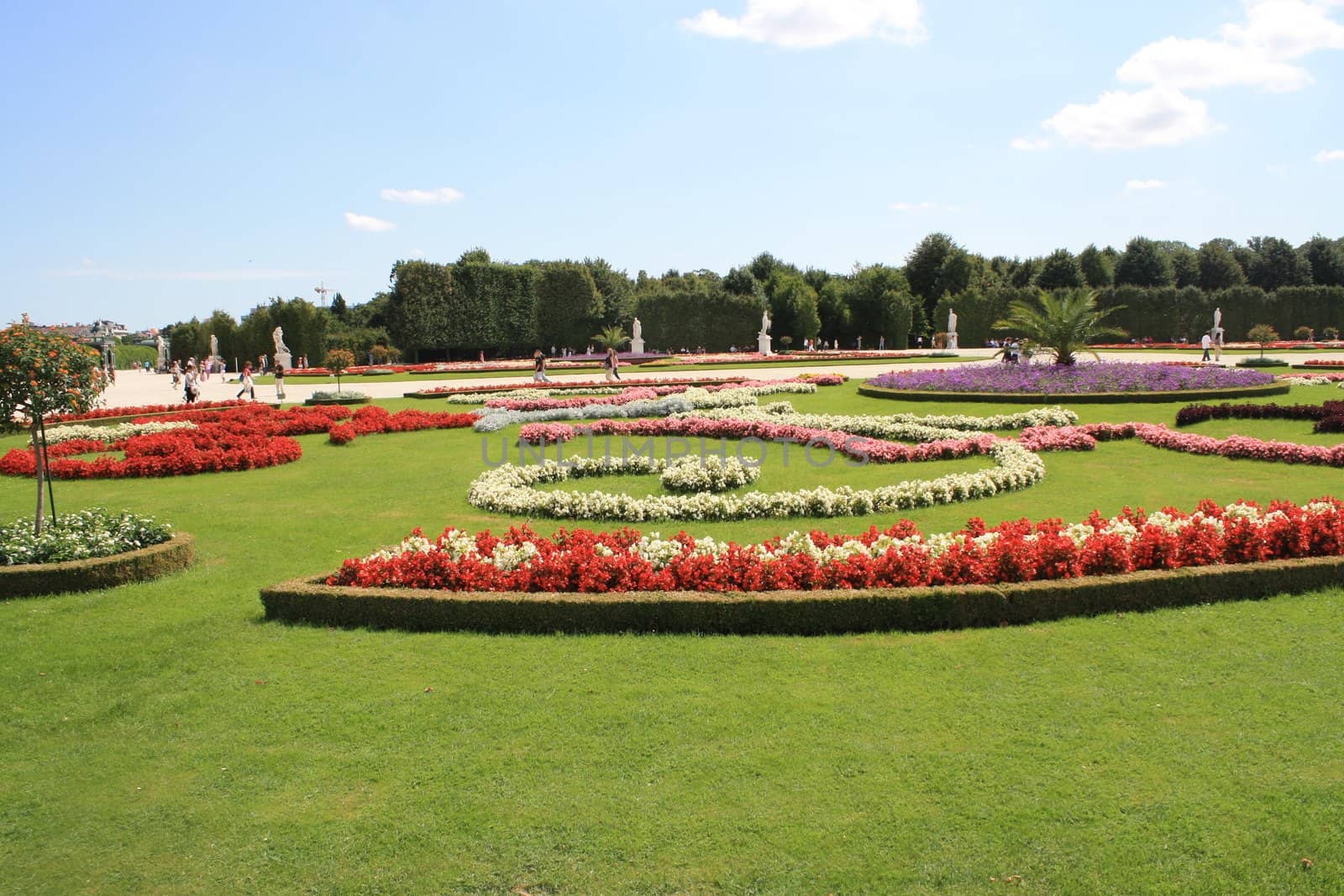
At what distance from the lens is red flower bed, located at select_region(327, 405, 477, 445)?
16.5 meters

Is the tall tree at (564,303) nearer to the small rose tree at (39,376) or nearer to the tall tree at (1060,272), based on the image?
the tall tree at (1060,272)

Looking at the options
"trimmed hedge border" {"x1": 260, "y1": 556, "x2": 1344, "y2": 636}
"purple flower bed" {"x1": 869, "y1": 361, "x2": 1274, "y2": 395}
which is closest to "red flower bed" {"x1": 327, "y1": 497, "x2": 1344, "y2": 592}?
"trimmed hedge border" {"x1": 260, "y1": 556, "x2": 1344, "y2": 636}

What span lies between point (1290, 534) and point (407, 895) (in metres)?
6.70

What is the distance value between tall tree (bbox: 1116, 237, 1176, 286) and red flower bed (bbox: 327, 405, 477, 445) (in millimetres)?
61242

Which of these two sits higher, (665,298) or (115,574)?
(665,298)

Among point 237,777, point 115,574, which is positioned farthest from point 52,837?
point 115,574

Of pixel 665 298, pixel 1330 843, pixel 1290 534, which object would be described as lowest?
pixel 1330 843

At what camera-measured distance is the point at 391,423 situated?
17.8m

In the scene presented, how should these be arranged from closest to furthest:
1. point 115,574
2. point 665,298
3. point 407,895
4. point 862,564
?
1. point 407,895
2. point 862,564
3. point 115,574
4. point 665,298

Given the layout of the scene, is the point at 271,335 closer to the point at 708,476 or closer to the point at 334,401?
the point at 334,401

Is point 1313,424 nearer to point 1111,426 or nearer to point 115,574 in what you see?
point 1111,426

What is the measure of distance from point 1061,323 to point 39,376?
19650mm

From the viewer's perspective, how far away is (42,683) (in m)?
5.55

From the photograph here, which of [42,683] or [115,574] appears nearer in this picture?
[42,683]
